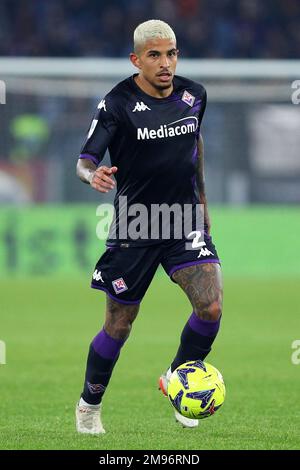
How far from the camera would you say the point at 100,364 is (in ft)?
21.7

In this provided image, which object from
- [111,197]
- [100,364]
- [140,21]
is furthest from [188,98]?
[140,21]

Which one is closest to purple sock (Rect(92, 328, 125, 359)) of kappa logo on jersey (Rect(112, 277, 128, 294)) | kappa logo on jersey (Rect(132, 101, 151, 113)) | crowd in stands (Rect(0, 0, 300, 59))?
kappa logo on jersey (Rect(112, 277, 128, 294))

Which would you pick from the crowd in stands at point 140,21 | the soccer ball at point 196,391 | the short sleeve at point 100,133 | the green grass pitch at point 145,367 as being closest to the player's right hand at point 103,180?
the short sleeve at point 100,133

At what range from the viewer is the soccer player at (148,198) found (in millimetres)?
6492

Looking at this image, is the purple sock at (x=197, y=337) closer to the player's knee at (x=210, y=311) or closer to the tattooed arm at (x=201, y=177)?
the player's knee at (x=210, y=311)

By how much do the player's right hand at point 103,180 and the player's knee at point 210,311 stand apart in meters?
0.97

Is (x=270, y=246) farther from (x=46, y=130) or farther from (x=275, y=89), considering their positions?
(x=46, y=130)

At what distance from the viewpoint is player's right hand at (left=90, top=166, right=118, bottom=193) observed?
5.95m

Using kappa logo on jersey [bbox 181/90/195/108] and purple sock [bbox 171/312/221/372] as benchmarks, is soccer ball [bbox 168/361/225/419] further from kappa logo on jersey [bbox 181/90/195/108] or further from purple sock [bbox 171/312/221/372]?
kappa logo on jersey [bbox 181/90/195/108]

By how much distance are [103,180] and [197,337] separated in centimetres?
120

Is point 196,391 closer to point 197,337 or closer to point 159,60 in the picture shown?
point 197,337

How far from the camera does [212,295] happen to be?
649cm
